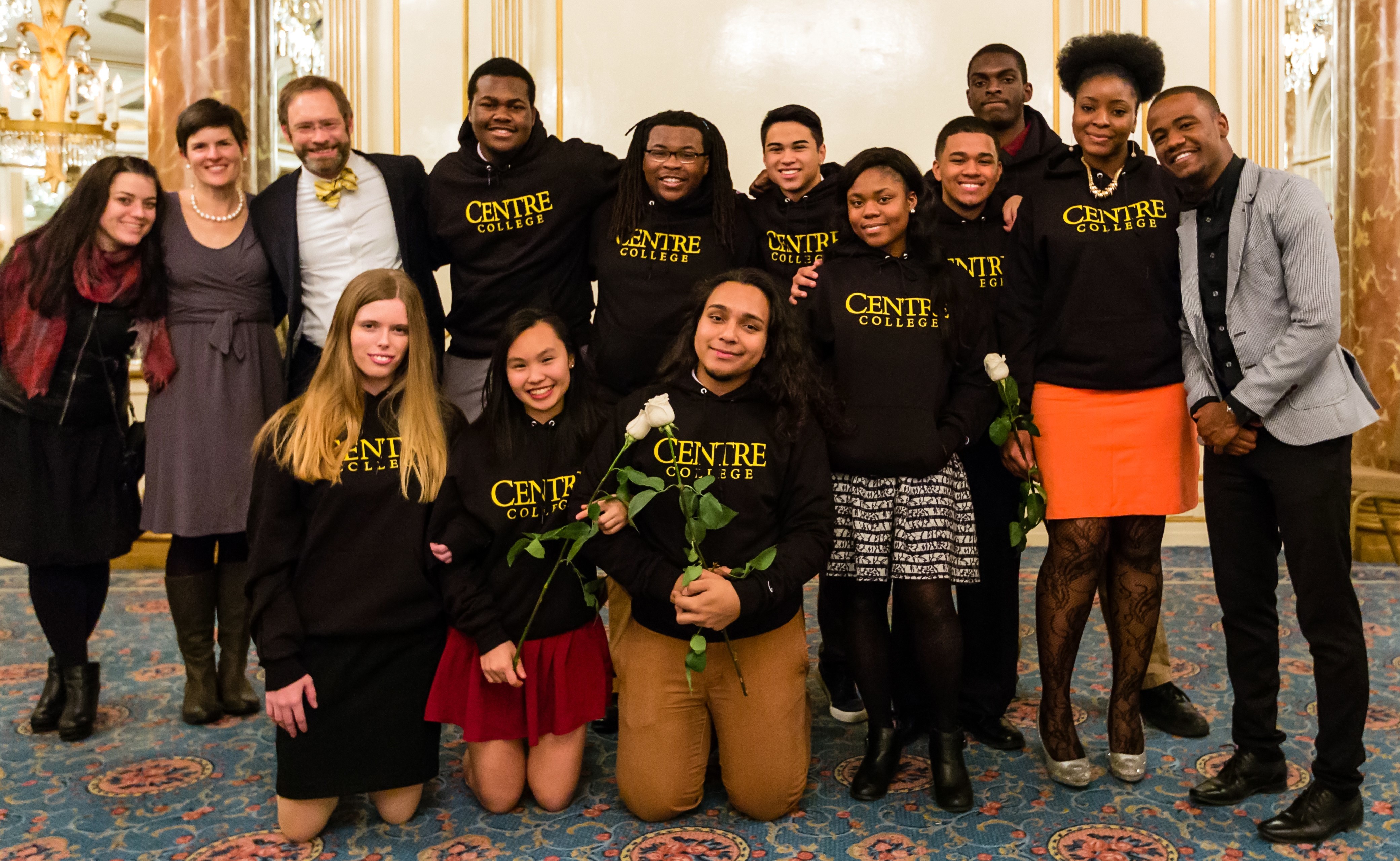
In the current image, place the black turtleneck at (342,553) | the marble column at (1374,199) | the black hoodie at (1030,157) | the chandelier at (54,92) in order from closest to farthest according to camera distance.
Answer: the black turtleneck at (342,553)
the black hoodie at (1030,157)
the marble column at (1374,199)
the chandelier at (54,92)

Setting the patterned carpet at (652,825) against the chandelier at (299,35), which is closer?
the patterned carpet at (652,825)

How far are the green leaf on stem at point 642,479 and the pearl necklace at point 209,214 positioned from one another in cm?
154

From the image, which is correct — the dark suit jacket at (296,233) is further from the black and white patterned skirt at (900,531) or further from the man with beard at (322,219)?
the black and white patterned skirt at (900,531)

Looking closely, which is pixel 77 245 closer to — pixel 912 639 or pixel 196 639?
pixel 196 639

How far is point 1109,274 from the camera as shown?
2.53m

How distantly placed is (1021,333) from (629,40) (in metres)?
3.41

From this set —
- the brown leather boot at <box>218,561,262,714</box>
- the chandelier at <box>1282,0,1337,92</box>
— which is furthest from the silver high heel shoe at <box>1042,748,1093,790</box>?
the chandelier at <box>1282,0,1337,92</box>

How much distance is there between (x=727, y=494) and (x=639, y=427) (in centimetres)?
28

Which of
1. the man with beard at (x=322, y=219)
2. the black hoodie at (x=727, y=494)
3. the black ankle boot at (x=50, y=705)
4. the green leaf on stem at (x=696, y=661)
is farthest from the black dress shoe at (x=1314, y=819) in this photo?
the black ankle boot at (x=50, y=705)

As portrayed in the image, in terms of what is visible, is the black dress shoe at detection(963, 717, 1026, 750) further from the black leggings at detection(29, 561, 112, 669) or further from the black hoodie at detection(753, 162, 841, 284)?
the black leggings at detection(29, 561, 112, 669)

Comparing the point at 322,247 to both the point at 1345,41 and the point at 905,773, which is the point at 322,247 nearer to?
the point at 905,773

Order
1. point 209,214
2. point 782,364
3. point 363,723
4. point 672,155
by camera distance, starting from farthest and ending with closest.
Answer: point 209,214 → point 672,155 → point 782,364 → point 363,723

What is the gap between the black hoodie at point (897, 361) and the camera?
2518 millimetres

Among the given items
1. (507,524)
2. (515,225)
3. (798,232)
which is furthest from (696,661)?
(515,225)
